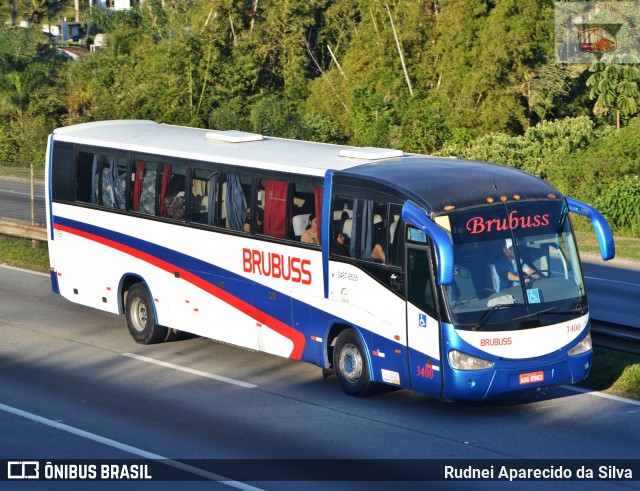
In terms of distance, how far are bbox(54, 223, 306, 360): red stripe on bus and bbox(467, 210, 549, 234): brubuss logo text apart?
10.3 ft

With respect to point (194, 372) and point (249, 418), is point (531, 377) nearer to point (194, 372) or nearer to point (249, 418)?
point (249, 418)

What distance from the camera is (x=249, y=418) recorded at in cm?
1321

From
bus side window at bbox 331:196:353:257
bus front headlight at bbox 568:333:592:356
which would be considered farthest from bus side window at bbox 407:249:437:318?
bus front headlight at bbox 568:333:592:356

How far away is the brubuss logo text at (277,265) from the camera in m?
14.8

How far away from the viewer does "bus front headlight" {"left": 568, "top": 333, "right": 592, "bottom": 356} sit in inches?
525

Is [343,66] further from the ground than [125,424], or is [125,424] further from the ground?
[343,66]

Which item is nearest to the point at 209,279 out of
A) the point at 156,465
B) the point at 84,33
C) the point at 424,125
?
the point at 156,465

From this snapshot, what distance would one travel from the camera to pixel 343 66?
49.8 m

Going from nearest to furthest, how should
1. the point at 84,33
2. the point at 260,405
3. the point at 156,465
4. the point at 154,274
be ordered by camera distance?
1. the point at 156,465
2. the point at 260,405
3. the point at 154,274
4. the point at 84,33

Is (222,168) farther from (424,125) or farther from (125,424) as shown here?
(424,125)

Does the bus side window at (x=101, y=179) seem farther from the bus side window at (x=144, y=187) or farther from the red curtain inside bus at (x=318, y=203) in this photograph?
the red curtain inside bus at (x=318, y=203)

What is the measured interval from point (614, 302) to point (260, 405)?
10.5 meters

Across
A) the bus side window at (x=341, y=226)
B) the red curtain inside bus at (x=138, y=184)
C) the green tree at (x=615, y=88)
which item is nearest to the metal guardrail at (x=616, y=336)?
the bus side window at (x=341, y=226)

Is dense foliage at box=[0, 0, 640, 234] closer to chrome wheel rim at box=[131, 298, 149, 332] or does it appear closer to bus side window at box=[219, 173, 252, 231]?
chrome wheel rim at box=[131, 298, 149, 332]
